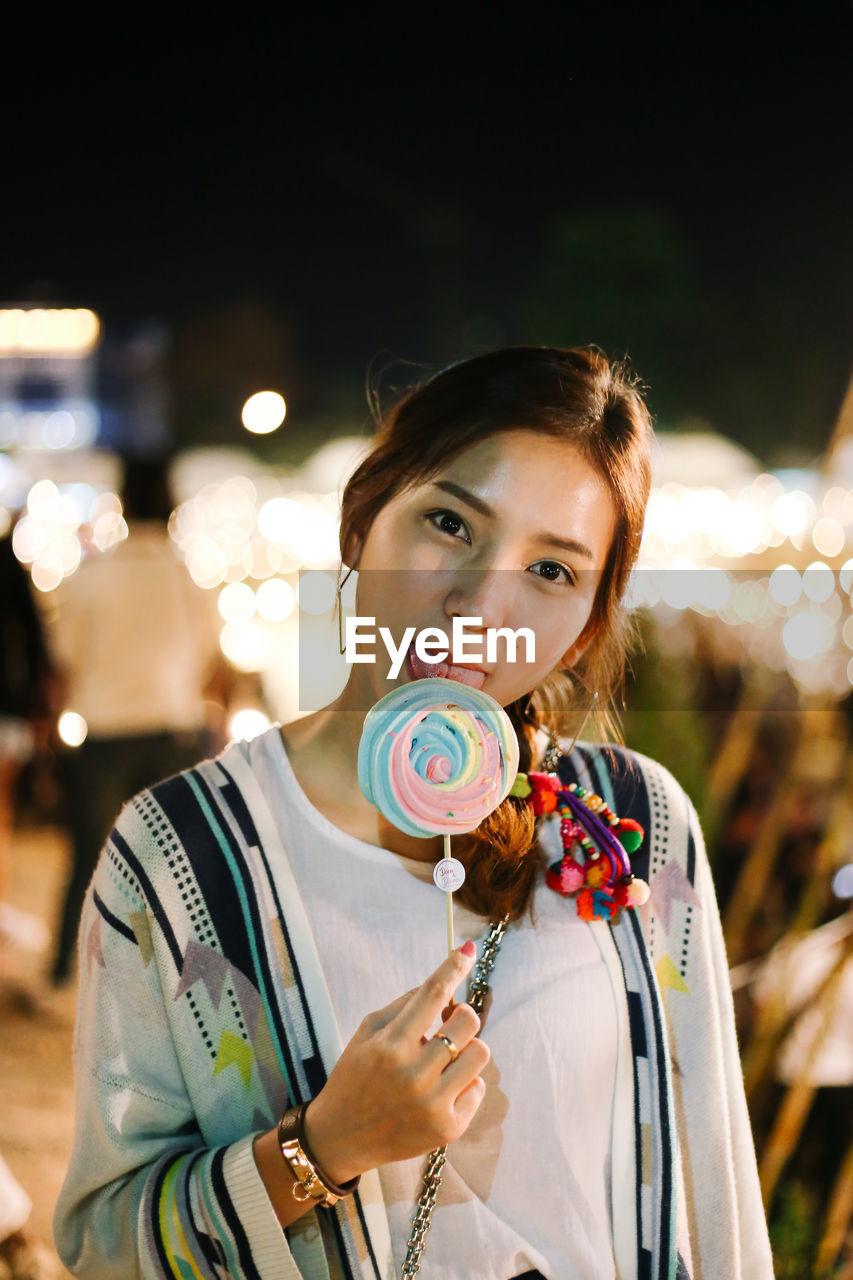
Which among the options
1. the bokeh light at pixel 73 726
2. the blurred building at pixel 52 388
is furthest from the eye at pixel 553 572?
the blurred building at pixel 52 388

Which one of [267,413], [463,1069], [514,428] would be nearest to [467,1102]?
[463,1069]

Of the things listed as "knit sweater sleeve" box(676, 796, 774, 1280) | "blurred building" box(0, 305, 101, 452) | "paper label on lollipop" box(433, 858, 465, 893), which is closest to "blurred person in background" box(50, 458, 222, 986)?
"knit sweater sleeve" box(676, 796, 774, 1280)

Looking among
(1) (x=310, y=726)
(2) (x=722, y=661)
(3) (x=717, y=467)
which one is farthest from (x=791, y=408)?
(1) (x=310, y=726)

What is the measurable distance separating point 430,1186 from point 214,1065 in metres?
0.29

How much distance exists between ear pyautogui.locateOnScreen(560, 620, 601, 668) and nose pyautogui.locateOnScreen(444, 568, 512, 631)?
24 centimetres

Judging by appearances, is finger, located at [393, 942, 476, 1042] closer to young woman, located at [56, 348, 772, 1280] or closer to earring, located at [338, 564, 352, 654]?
young woman, located at [56, 348, 772, 1280]

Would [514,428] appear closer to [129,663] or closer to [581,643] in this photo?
[581,643]

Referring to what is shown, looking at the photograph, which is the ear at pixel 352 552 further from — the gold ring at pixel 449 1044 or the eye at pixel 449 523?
the gold ring at pixel 449 1044

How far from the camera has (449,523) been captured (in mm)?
1206

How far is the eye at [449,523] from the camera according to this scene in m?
1.20

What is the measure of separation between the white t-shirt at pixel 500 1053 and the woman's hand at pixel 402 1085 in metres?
0.16

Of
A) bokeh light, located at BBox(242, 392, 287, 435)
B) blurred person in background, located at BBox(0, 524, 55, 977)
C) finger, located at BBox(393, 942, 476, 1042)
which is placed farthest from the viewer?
bokeh light, located at BBox(242, 392, 287, 435)

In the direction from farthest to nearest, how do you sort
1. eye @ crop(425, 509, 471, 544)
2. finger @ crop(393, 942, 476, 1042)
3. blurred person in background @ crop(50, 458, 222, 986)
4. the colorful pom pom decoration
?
1. blurred person in background @ crop(50, 458, 222, 986)
2. the colorful pom pom decoration
3. eye @ crop(425, 509, 471, 544)
4. finger @ crop(393, 942, 476, 1042)

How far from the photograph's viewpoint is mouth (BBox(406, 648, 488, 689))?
118 centimetres
